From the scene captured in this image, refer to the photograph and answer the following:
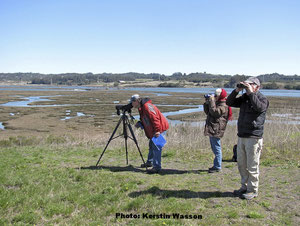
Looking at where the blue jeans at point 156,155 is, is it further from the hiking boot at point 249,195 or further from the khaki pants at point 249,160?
the hiking boot at point 249,195

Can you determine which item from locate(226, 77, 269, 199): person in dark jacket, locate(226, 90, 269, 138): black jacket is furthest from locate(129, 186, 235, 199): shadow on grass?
locate(226, 90, 269, 138): black jacket

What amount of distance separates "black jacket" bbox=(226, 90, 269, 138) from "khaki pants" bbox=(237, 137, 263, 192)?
0.12 meters

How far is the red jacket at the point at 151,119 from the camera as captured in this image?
5664mm

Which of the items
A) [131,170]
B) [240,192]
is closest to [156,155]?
[131,170]

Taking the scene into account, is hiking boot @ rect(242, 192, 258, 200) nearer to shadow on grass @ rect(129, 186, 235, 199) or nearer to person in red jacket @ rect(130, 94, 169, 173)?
shadow on grass @ rect(129, 186, 235, 199)

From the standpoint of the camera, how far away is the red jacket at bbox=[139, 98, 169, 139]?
5.66 metres

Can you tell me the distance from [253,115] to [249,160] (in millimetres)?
711

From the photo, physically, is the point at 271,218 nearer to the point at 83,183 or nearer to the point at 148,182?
the point at 148,182

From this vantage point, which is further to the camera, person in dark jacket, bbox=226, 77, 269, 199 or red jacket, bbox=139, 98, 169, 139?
red jacket, bbox=139, 98, 169, 139

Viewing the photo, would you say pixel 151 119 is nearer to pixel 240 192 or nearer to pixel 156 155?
pixel 156 155

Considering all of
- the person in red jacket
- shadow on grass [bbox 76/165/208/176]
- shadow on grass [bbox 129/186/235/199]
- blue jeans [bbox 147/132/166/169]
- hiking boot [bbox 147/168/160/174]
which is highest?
the person in red jacket

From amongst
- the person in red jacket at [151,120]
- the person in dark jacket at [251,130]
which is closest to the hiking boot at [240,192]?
the person in dark jacket at [251,130]

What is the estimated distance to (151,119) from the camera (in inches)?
224

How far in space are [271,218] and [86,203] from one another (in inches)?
104
